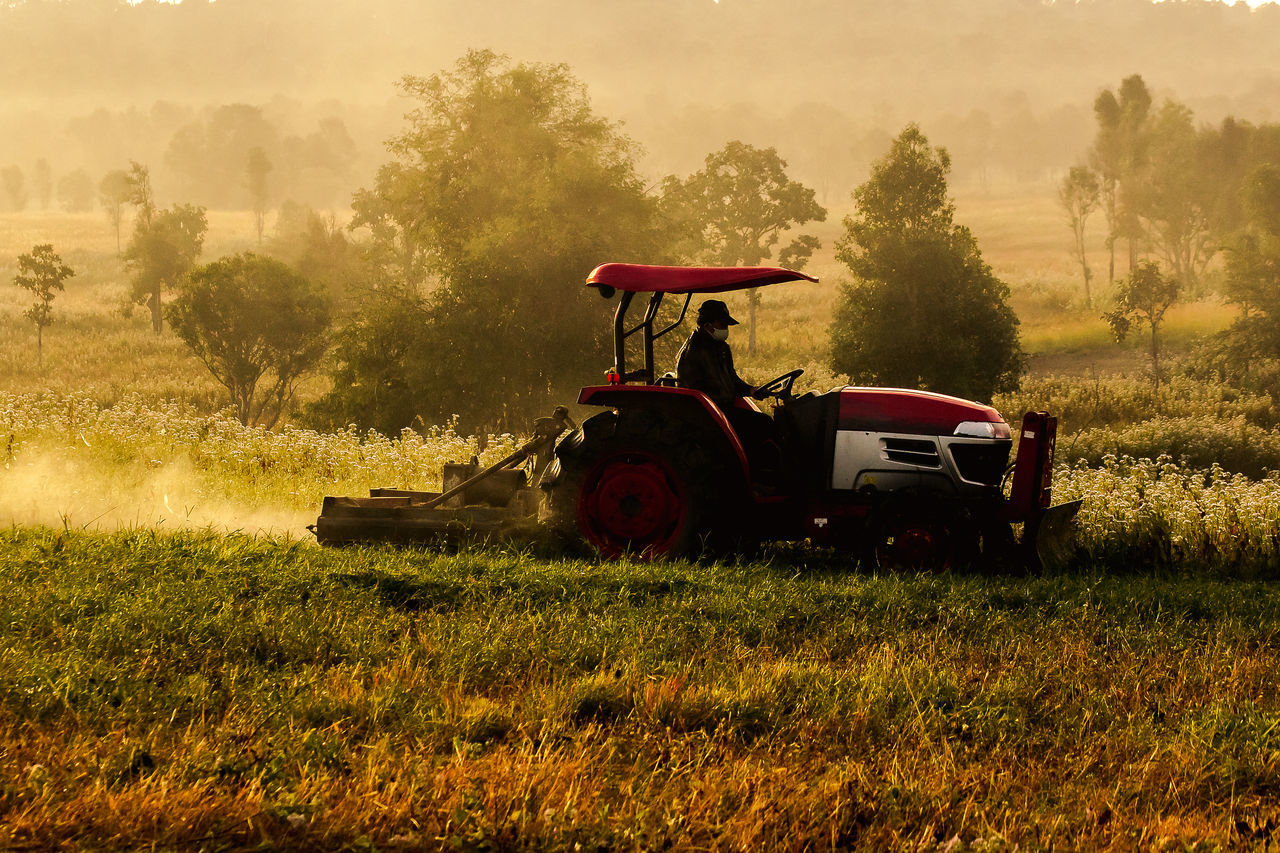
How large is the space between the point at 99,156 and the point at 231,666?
715 feet

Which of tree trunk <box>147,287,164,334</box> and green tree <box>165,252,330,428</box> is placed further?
tree trunk <box>147,287,164,334</box>

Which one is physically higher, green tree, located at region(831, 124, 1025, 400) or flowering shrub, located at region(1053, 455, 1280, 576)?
green tree, located at region(831, 124, 1025, 400)

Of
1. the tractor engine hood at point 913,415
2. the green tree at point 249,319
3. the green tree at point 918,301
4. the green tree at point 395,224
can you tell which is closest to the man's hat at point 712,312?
the tractor engine hood at point 913,415

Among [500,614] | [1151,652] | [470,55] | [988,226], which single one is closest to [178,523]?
[500,614]

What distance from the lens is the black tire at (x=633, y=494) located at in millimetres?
8172

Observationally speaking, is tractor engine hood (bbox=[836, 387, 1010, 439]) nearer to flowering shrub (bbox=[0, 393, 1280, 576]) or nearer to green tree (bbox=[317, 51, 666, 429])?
flowering shrub (bbox=[0, 393, 1280, 576])

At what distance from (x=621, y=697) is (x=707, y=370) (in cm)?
370

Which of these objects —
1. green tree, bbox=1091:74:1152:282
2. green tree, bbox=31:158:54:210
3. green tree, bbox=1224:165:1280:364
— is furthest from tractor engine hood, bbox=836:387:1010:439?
green tree, bbox=31:158:54:210

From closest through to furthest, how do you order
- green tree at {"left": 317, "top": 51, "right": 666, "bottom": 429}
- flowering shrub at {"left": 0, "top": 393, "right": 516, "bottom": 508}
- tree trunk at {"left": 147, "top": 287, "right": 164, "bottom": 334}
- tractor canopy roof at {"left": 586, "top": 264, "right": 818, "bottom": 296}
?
tractor canopy roof at {"left": 586, "top": 264, "right": 818, "bottom": 296}
flowering shrub at {"left": 0, "top": 393, "right": 516, "bottom": 508}
green tree at {"left": 317, "top": 51, "right": 666, "bottom": 429}
tree trunk at {"left": 147, "top": 287, "right": 164, "bottom": 334}

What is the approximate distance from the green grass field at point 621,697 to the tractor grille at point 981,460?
777mm

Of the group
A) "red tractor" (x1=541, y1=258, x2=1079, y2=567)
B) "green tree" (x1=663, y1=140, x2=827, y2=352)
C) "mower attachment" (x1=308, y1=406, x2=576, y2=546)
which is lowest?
"mower attachment" (x1=308, y1=406, x2=576, y2=546)

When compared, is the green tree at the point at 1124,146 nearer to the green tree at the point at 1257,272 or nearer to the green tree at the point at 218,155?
the green tree at the point at 1257,272

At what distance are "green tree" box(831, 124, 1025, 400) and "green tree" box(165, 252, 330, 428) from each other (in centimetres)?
1761

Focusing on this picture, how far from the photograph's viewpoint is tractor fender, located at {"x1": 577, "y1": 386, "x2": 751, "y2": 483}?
26.6 feet
